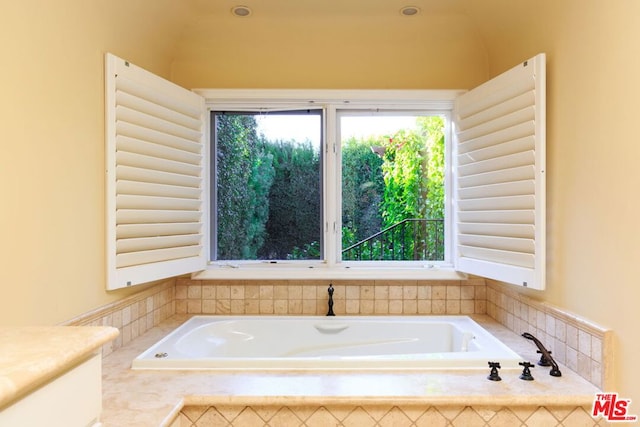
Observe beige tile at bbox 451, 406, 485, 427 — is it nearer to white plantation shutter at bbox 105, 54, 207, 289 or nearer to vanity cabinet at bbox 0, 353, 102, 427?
vanity cabinet at bbox 0, 353, 102, 427

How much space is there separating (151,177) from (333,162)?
3.80 feet

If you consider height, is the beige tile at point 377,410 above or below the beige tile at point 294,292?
below

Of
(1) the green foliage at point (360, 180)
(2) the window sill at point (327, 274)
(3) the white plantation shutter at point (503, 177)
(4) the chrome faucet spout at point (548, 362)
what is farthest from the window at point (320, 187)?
(4) the chrome faucet spout at point (548, 362)

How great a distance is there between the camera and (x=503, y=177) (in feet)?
7.25

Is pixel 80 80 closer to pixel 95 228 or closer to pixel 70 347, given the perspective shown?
pixel 95 228

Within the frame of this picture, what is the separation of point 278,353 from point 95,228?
1311 millimetres

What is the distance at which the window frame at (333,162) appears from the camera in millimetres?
2674

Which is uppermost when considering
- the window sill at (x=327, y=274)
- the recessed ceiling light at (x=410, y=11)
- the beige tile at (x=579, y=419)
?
the recessed ceiling light at (x=410, y=11)

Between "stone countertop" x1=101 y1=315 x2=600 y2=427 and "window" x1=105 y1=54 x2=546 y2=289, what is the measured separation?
1.70 ft

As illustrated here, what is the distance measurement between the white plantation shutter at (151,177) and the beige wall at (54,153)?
0.08 meters

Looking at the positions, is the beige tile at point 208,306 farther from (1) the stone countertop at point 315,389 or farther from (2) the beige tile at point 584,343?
(2) the beige tile at point 584,343

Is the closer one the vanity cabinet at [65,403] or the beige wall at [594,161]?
the vanity cabinet at [65,403]

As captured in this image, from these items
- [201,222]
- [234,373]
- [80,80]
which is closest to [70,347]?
[234,373]
